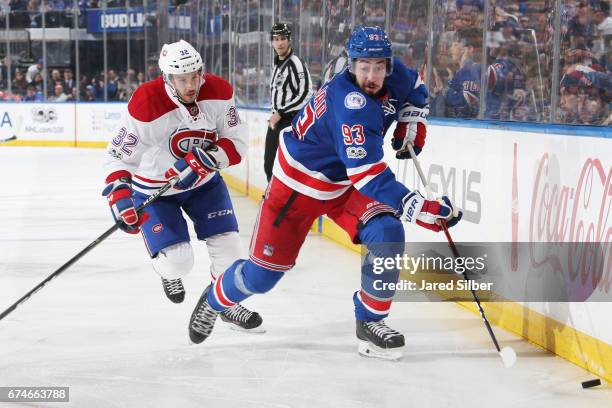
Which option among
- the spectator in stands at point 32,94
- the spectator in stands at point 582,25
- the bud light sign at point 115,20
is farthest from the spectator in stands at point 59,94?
the spectator in stands at point 582,25

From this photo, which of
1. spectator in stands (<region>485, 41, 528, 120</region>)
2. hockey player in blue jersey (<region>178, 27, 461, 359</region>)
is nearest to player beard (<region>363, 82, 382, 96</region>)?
hockey player in blue jersey (<region>178, 27, 461, 359</region>)

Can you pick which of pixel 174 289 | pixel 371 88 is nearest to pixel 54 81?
pixel 174 289

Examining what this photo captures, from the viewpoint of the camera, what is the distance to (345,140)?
3.20m

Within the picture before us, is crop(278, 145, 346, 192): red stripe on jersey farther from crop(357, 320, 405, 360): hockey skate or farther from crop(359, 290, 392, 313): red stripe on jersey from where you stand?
crop(357, 320, 405, 360): hockey skate

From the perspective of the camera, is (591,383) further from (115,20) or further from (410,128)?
(115,20)

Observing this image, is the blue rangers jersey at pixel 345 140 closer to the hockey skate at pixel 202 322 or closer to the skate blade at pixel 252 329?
the hockey skate at pixel 202 322

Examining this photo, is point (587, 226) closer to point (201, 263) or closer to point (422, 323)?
point (422, 323)

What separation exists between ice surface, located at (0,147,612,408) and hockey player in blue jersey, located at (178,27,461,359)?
0.74 ft

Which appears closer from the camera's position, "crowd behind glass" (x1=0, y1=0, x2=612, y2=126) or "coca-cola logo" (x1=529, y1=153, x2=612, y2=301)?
"coca-cola logo" (x1=529, y1=153, x2=612, y2=301)

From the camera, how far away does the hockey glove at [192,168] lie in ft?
12.4

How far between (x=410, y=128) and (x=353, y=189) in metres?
0.38

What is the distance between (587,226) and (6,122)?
50.3 feet

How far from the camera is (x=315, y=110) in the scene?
341 cm

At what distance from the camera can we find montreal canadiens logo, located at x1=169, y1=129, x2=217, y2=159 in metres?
3.94
